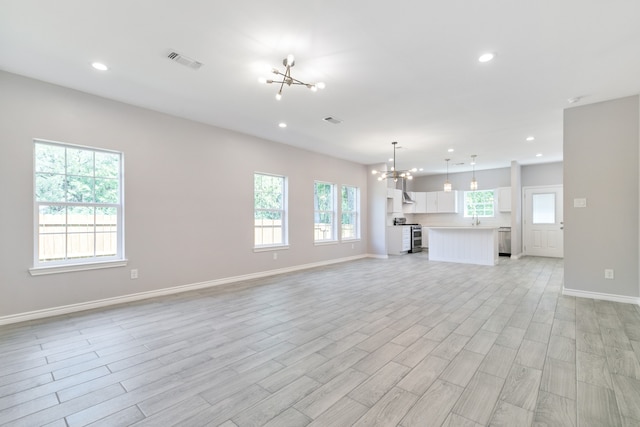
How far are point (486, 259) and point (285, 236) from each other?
4946mm

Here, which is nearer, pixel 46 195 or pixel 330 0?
pixel 330 0

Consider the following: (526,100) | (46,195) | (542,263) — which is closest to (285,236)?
(46,195)

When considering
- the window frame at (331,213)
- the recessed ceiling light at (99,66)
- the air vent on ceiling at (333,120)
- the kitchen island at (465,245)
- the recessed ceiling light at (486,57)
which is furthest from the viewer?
the window frame at (331,213)

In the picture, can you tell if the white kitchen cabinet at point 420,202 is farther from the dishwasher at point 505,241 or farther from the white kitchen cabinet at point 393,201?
the dishwasher at point 505,241

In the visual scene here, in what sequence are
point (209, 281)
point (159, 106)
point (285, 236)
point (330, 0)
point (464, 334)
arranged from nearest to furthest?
point (330, 0)
point (464, 334)
point (159, 106)
point (209, 281)
point (285, 236)

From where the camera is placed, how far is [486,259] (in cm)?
716

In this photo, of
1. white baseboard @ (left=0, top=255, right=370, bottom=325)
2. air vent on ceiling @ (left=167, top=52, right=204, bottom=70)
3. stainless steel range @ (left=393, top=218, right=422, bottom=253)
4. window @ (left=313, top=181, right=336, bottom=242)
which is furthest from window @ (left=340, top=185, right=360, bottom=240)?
air vent on ceiling @ (left=167, top=52, right=204, bottom=70)

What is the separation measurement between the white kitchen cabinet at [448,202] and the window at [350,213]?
3710 millimetres

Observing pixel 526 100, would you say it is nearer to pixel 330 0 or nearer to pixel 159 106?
pixel 330 0

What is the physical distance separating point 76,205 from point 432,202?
32.9 ft

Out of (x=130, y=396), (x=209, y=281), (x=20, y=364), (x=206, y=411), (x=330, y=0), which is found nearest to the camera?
(x=206, y=411)

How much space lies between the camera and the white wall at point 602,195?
3939 millimetres

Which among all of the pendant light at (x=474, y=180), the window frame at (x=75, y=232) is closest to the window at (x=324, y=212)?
the pendant light at (x=474, y=180)

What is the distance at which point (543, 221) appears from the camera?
8.67 metres
